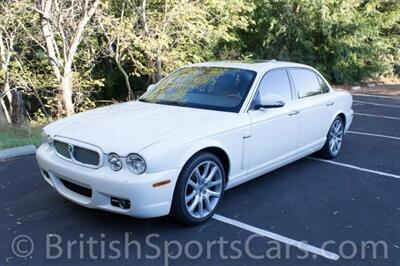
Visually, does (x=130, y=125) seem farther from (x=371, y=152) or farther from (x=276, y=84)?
(x=371, y=152)

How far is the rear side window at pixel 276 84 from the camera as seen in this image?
491 cm

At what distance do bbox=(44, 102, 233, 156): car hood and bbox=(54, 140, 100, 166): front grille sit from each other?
0.27ft

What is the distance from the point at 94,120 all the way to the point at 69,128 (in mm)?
275

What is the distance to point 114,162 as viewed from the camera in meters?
3.64

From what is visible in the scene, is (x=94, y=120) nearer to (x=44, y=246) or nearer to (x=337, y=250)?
(x=44, y=246)

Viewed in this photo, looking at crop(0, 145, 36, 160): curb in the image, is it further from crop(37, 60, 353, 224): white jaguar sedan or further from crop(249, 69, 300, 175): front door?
crop(249, 69, 300, 175): front door

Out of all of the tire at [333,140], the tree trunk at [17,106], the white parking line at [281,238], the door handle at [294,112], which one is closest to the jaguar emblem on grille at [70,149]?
the white parking line at [281,238]

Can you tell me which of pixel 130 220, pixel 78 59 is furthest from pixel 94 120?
pixel 78 59

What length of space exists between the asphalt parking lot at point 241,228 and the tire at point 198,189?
0.12 metres

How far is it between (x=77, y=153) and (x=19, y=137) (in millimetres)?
3995

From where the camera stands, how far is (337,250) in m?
3.68

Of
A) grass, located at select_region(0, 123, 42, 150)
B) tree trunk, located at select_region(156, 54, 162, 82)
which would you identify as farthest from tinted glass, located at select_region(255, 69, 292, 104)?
tree trunk, located at select_region(156, 54, 162, 82)

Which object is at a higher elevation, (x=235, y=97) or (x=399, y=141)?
(x=235, y=97)

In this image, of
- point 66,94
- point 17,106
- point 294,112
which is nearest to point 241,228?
point 294,112
